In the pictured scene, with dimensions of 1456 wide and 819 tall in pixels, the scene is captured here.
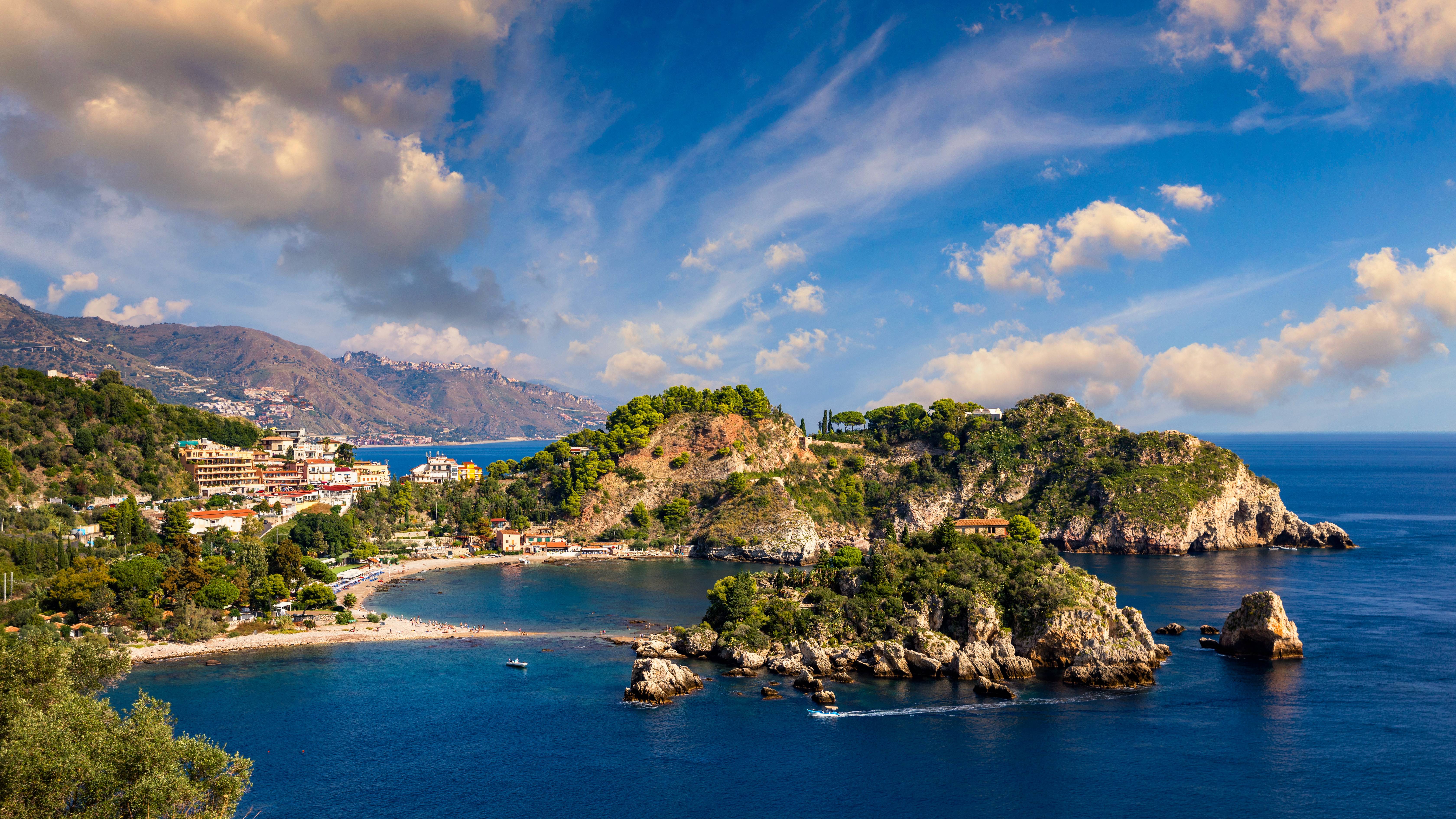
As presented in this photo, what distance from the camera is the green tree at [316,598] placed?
76.9 m

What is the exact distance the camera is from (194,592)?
71.6 m

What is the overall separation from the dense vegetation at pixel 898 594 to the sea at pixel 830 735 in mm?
4882

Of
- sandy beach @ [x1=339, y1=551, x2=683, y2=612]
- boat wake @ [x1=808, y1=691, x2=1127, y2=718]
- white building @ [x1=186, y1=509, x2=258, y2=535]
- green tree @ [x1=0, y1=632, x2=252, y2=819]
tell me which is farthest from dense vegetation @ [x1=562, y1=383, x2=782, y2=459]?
green tree @ [x1=0, y1=632, x2=252, y2=819]

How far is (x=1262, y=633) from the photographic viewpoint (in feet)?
200

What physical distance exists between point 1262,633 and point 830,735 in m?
38.2

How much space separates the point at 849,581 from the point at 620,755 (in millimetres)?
26795

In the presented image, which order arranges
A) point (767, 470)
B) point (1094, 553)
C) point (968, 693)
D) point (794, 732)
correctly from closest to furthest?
1. point (794, 732)
2. point (968, 693)
3. point (1094, 553)
4. point (767, 470)

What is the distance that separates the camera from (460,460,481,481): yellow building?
151250 millimetres

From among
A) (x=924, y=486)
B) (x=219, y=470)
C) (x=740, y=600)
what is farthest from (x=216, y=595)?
(x=924, y=486)

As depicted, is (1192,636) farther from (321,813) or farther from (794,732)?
(321,813)

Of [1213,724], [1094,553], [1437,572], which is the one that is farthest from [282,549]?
[1437,572]

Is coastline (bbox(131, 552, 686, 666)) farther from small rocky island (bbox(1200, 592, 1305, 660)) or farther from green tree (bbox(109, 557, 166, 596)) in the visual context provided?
small rocky island (bbox(1200, 592, 1305, 660))

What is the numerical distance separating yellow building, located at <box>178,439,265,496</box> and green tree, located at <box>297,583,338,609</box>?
4869cm

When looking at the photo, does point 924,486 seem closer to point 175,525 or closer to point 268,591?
point 268,591
